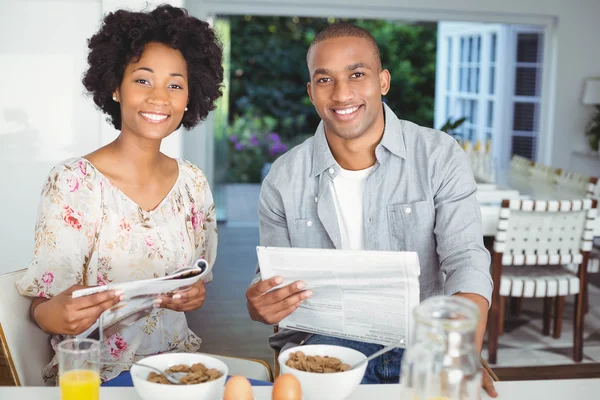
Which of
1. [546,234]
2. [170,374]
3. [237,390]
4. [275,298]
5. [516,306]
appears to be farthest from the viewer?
[516,306]

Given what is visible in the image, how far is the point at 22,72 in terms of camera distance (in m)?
3.62

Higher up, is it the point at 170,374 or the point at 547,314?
the point at 170,374

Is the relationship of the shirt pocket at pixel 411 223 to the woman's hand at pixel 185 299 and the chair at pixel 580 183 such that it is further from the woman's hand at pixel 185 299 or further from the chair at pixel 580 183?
the chair at pixel 580 183

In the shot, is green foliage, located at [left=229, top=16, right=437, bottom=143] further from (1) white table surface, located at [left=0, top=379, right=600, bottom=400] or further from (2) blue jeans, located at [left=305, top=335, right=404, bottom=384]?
(1) white table surface, located at [left=0, top=379, right=600, bottom=400]

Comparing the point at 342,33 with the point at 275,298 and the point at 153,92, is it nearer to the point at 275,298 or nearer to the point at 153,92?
the point at 153,92

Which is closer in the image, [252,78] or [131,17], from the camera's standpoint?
[131,17]

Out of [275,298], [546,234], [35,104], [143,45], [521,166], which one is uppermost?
[143,45]

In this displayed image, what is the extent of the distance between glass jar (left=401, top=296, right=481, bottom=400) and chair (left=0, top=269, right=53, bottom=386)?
1075mm

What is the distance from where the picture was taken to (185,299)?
1.81 meters

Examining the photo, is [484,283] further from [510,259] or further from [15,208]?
[15,208]

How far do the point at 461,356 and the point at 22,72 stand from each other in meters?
3.20

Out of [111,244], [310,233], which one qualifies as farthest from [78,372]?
[310,233]

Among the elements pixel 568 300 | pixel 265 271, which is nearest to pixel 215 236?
pixel 265 271

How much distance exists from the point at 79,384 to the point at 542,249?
2.75 metres
